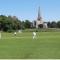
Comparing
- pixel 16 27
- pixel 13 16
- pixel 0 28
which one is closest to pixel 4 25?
pixel 0 28

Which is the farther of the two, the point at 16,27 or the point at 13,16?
the point at 13,16

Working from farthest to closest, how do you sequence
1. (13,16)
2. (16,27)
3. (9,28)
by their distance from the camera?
(13,16), (16,27), (9,28)

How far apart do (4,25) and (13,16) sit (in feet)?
101

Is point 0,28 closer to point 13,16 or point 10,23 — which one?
point 10,23

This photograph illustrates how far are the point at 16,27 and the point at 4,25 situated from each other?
14.1 metres

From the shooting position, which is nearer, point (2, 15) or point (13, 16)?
point (2, 15)

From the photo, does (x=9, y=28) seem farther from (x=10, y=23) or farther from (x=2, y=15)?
(x=2, y=15)

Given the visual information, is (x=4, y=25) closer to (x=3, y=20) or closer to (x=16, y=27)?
(x=3, y=20)

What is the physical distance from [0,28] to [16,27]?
1457cm

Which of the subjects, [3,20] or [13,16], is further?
[13,16]

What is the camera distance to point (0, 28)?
149 meters

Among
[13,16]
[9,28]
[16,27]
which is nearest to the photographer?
[9,28]

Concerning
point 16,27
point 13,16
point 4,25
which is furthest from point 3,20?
point 13,16

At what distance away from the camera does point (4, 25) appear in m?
148
